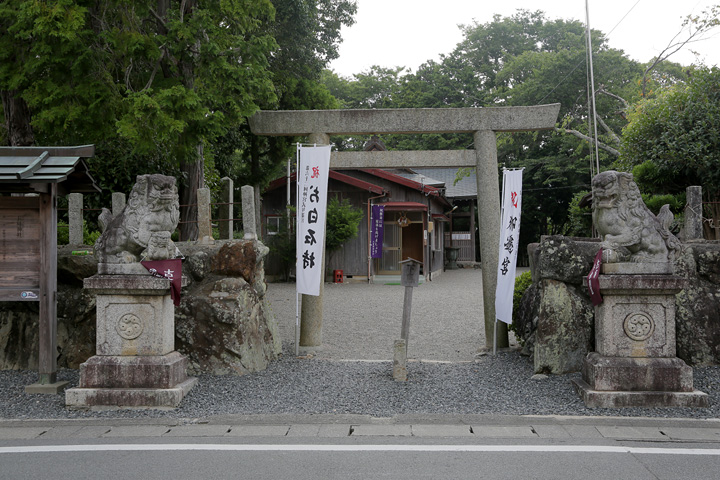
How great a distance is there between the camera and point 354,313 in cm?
1273

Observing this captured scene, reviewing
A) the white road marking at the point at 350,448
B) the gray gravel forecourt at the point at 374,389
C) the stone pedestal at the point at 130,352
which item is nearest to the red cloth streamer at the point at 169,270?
the stone pedestal at the point at 130,352

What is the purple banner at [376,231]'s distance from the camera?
62.8 feet

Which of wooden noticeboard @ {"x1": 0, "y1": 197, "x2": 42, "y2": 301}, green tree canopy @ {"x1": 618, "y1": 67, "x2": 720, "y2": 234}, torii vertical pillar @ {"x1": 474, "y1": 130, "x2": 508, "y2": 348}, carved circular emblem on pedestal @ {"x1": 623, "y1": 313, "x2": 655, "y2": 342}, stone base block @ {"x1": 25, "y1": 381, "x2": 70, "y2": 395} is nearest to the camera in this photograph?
carved circular emblem on pedestal @ {"x1": 623, "y1": 313, "x2": 655, "y2": 342}

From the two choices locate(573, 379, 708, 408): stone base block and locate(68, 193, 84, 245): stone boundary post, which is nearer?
locate(573, 379, 708, 408): stone base block

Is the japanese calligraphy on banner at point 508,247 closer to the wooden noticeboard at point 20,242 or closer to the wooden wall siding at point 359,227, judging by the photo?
the wooden noticeboard at point 20,242

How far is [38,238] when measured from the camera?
609 centimetres

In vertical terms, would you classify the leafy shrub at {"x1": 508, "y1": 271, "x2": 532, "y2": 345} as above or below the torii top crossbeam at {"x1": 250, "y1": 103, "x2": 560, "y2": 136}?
below

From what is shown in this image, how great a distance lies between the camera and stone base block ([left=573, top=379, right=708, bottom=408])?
5.06 meters

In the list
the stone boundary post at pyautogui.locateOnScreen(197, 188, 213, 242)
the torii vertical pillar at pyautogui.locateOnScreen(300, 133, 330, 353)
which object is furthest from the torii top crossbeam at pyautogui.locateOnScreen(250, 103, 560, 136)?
the stone boundary post at pyautogui.locateOnScreen(197, 188, 213, 242)

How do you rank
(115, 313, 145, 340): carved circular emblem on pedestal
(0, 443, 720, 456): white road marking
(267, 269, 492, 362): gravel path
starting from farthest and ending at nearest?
(267, 269, 492, 362): gravel path → (115, 313, 145, 340): carved circular emblem on pedestal → (0, 443, 720, 456): white road marking

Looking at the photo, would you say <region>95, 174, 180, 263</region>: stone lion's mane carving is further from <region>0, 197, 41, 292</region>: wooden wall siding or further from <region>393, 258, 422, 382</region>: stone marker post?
<region>393, 258, 422, 382</region>: stone marker post

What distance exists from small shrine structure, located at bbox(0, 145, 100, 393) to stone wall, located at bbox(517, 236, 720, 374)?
5583mm

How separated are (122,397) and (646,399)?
516 centimetres

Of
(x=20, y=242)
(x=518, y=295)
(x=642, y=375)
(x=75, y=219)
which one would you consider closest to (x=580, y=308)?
(x=642, y=375)
